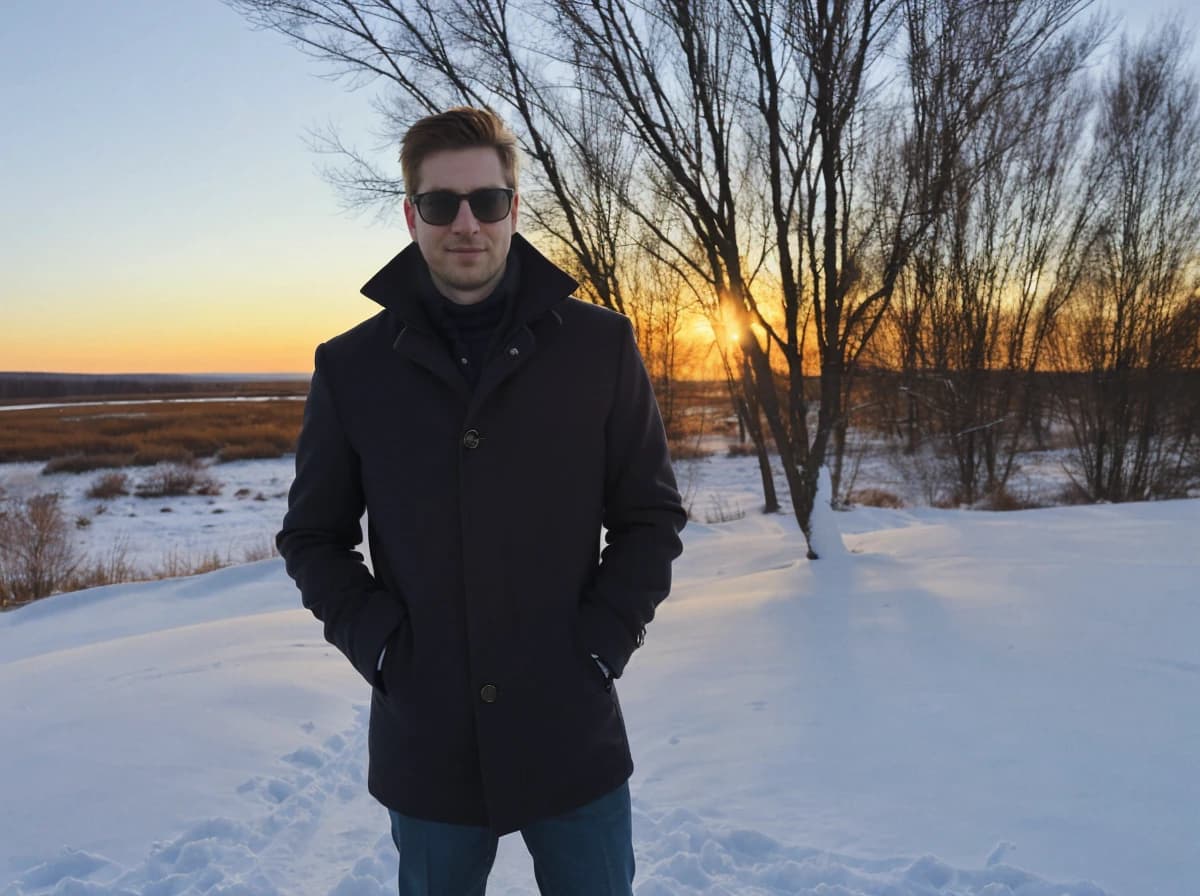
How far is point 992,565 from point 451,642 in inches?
232

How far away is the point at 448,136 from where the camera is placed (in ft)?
5.44

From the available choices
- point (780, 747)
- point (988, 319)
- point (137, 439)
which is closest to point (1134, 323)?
point (988, 319)

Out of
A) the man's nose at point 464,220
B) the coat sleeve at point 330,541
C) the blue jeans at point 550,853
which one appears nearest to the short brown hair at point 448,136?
the man's nose at point 464,220

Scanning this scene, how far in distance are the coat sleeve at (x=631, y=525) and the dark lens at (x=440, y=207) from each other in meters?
0.45

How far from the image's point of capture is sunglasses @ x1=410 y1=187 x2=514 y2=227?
1653mm

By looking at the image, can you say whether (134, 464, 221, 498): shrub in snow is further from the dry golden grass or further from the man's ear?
the man's ear

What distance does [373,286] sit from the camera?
5.62ft

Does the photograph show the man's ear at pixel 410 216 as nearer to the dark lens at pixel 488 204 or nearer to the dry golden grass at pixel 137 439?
the dark lens at pixel 488 204

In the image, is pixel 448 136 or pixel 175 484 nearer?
pixel 448 136

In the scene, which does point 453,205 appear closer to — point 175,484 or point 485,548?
point 485,548

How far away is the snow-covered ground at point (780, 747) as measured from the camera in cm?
284

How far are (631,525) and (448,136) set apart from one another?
912mm

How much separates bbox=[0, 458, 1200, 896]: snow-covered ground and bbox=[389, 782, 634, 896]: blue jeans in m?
1.33

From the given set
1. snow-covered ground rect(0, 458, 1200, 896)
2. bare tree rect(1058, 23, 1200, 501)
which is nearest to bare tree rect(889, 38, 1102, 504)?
bare tree rect(1058, 23, 1200, 501)
